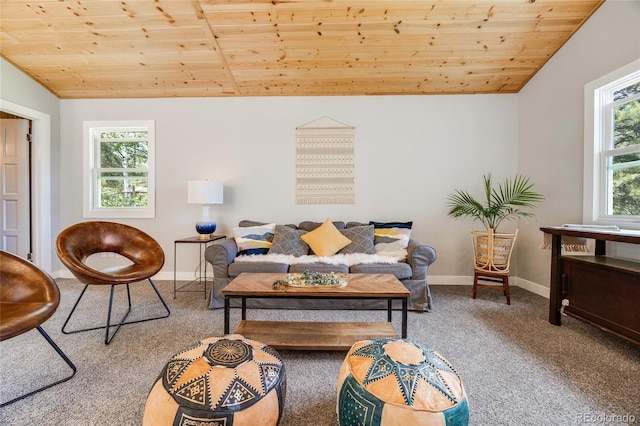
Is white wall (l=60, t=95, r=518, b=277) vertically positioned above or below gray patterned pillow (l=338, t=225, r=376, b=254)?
above

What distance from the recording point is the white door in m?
3.40

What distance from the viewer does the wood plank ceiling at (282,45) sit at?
2545 mm

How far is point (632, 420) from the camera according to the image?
126 centimetres

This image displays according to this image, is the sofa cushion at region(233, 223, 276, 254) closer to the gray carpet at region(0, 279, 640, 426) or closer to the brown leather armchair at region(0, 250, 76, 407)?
the gray carpet at region(0, 279, 640, 426)

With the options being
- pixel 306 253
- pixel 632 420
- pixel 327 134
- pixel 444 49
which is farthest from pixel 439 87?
pixel 632 420

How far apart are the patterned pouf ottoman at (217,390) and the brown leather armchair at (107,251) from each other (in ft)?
4.36

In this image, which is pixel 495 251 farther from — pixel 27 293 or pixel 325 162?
pixel 27 293

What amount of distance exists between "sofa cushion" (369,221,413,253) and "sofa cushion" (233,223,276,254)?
127 centimetres

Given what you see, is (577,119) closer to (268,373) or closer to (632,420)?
(632,420)

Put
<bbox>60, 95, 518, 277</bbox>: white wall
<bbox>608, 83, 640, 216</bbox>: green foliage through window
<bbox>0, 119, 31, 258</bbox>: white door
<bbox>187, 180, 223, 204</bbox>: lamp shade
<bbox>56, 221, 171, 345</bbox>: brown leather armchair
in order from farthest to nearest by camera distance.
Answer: <bbox>60, 95, 518, 277</bbox>: white wall → <bbox>0, 119, 31, 258</bbox>: white door → <bbox>187, 180, 223, 204</bbox>: lamp shade → <bbox>608, 83, 640, 216</bbox>: green foliage through window → <bbox>56, 221, 171, 345</bbox>: brown leather armchair

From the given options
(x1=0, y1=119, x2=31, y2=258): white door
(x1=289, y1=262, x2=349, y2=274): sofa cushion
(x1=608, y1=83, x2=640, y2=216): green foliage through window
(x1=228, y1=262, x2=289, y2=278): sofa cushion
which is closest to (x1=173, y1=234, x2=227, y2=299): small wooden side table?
(x1=228, y1=262, x2=289, y2=278): sofa cushion

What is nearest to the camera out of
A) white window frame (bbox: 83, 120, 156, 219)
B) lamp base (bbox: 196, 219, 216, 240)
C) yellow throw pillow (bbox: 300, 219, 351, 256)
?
yellow throw pillow (bbox: 300, 219, 351, 256)

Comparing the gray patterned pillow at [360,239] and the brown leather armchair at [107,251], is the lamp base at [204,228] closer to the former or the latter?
the brown leather armchair at [107,251]

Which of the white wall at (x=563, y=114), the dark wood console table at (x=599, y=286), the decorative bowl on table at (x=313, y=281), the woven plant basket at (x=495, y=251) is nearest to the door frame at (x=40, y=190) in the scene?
the decorative bowl on table at (x=313, y=281)
